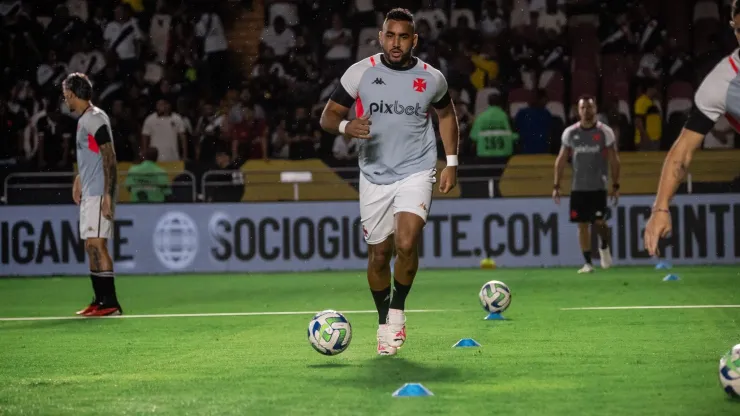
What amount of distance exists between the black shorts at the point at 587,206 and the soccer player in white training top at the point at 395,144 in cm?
1030

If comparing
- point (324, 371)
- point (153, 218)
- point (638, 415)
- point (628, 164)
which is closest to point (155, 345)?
point (324, 371)

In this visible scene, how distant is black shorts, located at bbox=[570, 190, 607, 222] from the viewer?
64.8ft

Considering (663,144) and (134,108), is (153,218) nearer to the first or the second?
(134,108)

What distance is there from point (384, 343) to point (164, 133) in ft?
48.9

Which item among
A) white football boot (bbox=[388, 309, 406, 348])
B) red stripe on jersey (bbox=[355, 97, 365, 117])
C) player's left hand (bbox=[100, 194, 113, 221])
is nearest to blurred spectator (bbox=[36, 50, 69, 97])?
player's left hand (bbox=[100, 194, 113, 221])

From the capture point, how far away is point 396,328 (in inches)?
374

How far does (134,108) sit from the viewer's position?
24.7m

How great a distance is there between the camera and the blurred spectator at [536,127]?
886 inches

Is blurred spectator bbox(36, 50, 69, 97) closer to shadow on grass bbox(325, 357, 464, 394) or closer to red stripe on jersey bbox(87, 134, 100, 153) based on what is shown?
red stripe on jersey bbox(87, 134, 100, 153)

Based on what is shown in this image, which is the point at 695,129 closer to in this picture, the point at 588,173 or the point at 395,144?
the point at 395,144

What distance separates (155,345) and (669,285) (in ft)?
26.9

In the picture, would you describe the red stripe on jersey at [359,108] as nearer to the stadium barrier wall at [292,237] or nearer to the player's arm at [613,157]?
the player's arm at [613,157]

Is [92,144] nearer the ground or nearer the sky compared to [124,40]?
nearer the ground

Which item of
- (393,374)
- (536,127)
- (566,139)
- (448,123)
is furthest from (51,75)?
(393,374)
